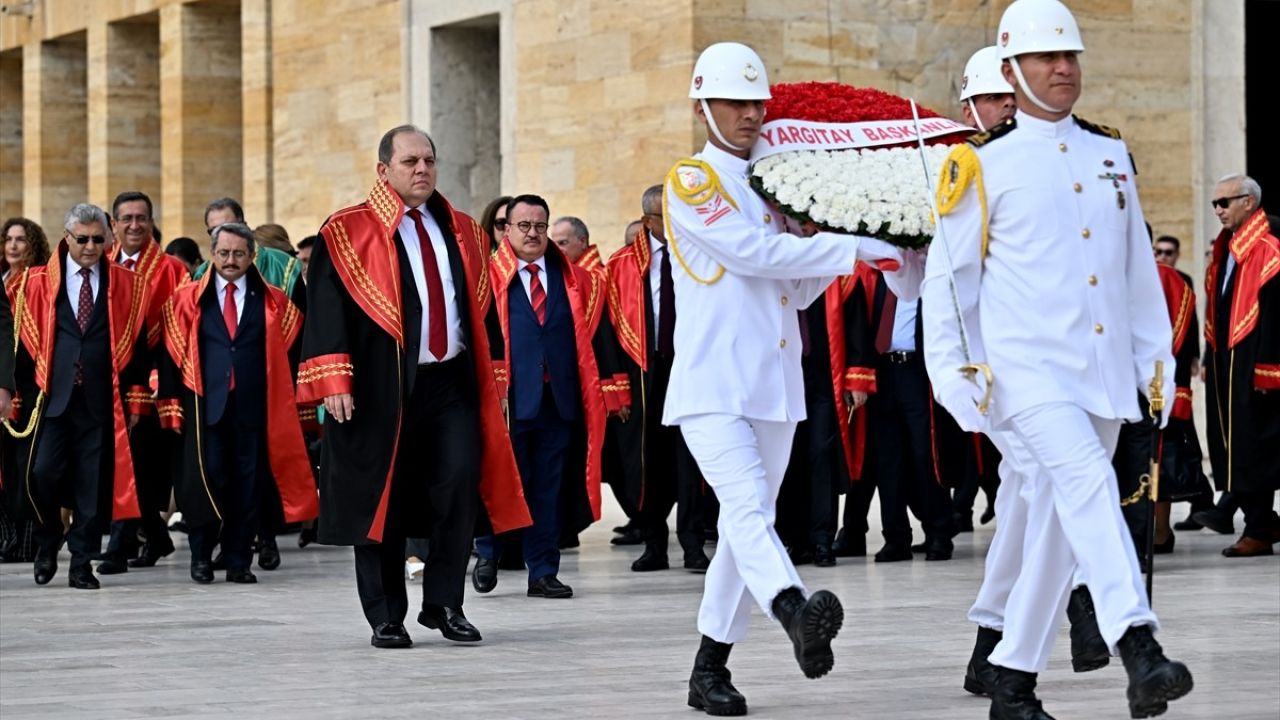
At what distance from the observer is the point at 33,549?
1394 centimetres

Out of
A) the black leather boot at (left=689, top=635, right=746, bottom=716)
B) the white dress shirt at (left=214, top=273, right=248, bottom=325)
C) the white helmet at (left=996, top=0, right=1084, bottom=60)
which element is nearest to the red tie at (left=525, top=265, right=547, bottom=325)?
the white dress shirt at (left=214, top=273, right=248, bottom=325)

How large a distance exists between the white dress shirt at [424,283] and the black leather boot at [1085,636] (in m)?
2.88

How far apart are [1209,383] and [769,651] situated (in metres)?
5.97

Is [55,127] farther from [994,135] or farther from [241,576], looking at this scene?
[994,135]

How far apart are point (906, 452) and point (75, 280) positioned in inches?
172

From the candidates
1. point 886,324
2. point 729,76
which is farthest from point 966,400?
point 886,324

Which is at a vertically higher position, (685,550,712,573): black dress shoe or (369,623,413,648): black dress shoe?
(369,623,413,648): black dress shoe

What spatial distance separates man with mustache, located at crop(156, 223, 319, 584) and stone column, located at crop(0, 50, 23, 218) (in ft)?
63.8

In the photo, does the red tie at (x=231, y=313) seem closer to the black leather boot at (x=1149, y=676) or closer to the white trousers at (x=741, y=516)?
the white trousers at (x=741, y=516)

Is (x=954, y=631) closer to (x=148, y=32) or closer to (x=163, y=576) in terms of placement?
(x=163, y=576)

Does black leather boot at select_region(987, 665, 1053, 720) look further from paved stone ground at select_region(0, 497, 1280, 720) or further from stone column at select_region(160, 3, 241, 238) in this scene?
stone column at select_region(160, 3, 241, 238)

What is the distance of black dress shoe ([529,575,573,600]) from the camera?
11.1 m

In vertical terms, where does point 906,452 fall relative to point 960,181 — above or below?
below

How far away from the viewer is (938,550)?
42.2 ft
